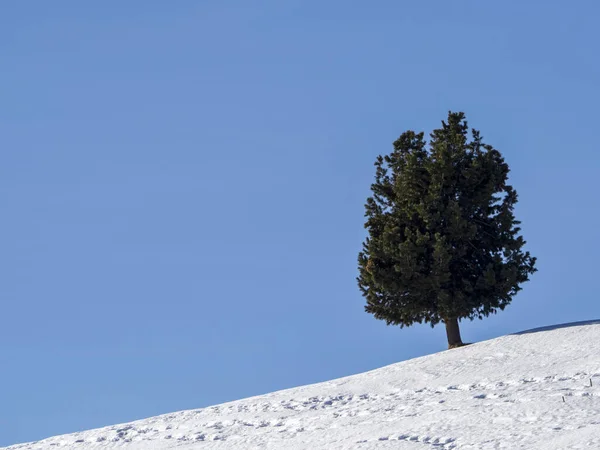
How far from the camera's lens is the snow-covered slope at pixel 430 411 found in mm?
17670

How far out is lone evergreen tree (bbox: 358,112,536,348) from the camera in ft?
114

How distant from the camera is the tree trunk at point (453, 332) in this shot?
3581 centimetres

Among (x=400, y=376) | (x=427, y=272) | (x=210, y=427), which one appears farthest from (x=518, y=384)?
(x=427, y=272)

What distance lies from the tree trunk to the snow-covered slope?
339cm

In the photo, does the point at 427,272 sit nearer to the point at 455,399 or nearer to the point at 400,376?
the point at 400,376

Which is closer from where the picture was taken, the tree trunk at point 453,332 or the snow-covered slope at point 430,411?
the snow-covered slope at point 430,411

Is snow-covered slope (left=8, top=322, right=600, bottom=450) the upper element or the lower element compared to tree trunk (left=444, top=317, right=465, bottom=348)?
lower

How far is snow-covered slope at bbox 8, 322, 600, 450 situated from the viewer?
58.0ft

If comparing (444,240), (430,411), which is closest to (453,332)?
(444,240)

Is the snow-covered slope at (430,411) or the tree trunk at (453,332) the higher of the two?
the tree trunk at (453,332)

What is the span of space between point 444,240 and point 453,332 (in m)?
4.52

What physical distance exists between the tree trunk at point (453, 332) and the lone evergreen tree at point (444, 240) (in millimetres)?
13

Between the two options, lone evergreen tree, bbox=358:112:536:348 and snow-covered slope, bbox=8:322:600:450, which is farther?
lone evergreen tree, bbox=358:112:536:348

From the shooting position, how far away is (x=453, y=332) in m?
36.1
